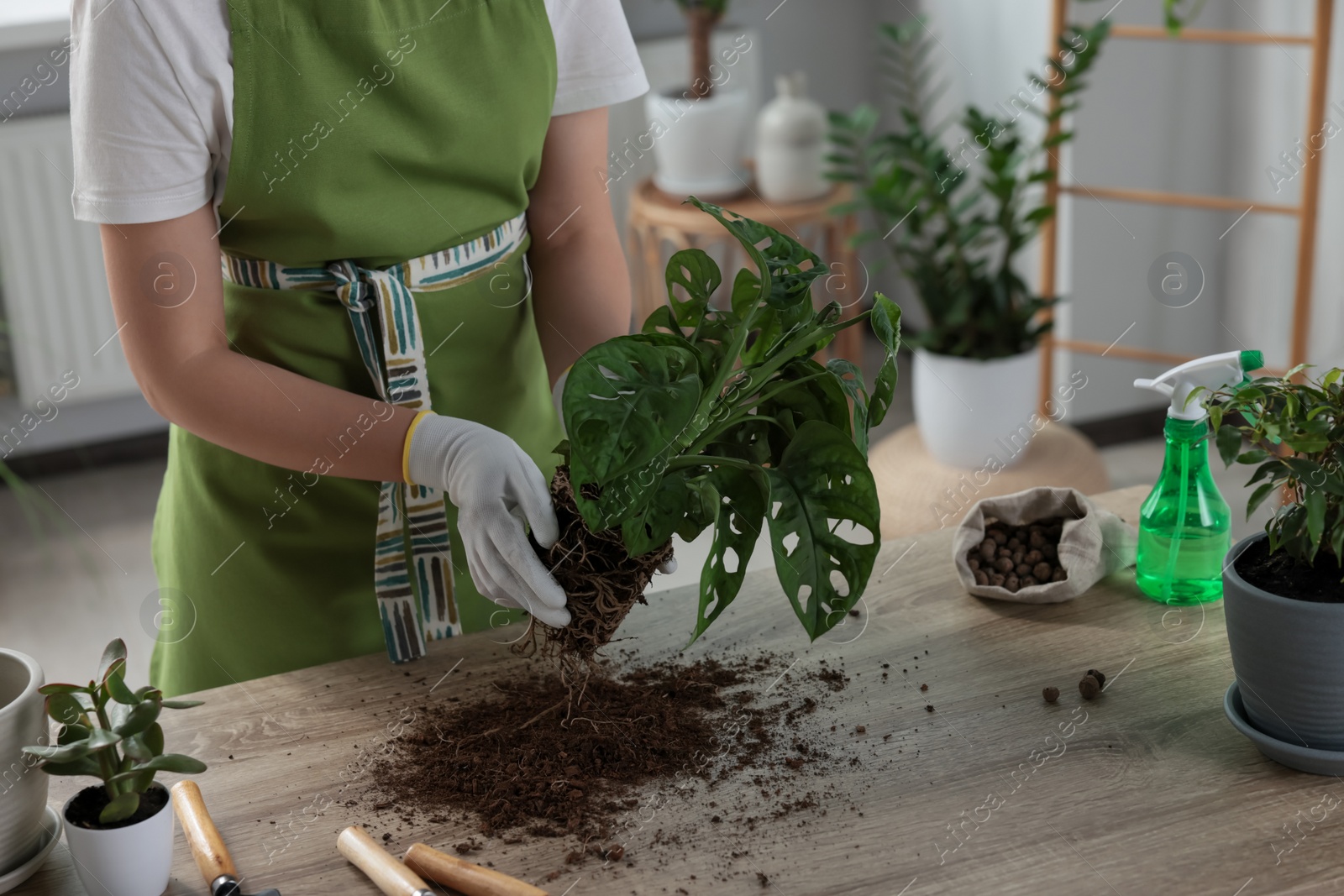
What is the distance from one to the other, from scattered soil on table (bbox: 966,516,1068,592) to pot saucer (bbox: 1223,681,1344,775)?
262mm

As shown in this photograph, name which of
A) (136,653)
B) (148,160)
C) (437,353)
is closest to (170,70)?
(148,160)

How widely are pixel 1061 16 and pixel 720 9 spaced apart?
2.74ft

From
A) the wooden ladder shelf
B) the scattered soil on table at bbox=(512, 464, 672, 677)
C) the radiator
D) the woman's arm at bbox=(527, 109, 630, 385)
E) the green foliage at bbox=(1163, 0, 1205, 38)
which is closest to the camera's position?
the scattered soil on table at bbox=(512, 464, 672, 677)

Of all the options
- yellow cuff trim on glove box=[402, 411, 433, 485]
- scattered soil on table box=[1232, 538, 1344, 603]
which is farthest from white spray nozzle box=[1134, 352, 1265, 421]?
yellow cuff trim on glove box=[402, 411, 433, 485]

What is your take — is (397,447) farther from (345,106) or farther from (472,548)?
(345,106)

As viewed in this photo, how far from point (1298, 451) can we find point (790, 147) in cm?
229

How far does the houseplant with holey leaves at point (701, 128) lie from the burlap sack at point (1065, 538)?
1.99 m

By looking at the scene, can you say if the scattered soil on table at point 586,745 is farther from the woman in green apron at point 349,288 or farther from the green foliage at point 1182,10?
the green foliage at point 1182,10

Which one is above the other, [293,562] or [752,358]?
[752,358]

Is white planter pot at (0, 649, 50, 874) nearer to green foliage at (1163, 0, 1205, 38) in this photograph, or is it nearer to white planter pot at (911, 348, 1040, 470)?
white planter pot at (911, 348, 1040, 470)

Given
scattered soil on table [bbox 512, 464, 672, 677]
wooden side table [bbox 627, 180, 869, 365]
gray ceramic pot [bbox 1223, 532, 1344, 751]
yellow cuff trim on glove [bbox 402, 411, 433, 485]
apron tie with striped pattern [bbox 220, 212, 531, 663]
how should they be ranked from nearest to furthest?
gray ceramic pot [bbox 1223, 532, 1344, 751] < scattered soil on table [bbox 512, 464, 672, 677] < yellow cuff trim on glove [bbox 402, 411, 433, 485] < apron tie with striped pattern [bbox 220, 212, 531, 663] < wooden side table [bbox 627, 180, 869, 365]

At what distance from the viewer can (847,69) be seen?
3.98 m

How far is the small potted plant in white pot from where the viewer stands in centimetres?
88

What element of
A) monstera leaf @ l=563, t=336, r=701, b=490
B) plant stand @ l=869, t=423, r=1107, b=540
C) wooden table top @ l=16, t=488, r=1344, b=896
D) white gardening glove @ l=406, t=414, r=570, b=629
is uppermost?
monstera leaf @ l=563, t=336, r=701, b=490
